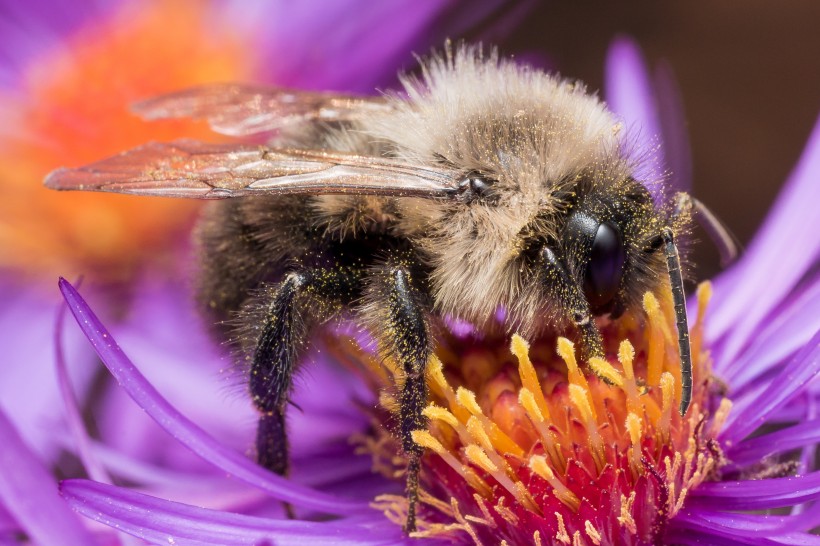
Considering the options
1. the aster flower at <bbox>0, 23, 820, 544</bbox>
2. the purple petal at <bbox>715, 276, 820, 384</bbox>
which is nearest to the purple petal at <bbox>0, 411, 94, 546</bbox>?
the aster flower at <bbox>0, 23, 820, 544</bbox>

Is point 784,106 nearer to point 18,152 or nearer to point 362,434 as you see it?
point 362,434

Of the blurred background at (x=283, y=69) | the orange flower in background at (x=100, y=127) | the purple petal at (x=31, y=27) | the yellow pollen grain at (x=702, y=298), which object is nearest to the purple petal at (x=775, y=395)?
the yellow pollen grain at (x=702, y=298)

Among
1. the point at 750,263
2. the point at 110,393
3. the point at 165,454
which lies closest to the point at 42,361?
the point at 110,393

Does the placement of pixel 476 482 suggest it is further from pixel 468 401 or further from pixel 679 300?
pixel 679 300

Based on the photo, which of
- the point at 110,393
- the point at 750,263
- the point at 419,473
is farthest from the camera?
the point at 110,393

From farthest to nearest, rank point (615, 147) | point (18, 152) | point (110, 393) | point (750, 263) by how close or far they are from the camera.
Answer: point (18, 152)
point (110, 393)
point (750, 263)
point (615, 147)

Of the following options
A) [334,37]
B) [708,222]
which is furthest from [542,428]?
[334,37]
